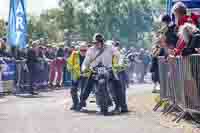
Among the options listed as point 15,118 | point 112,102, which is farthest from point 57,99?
point 15,118

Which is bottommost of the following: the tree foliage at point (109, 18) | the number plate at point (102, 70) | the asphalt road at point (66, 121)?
the asphalt road at point (66, 121)

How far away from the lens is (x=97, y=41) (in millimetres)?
16766

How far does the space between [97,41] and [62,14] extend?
52787 mm

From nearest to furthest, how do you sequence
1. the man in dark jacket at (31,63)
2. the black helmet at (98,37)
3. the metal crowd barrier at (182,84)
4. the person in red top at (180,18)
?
the metal crowd barrier at (182,84)
the person in red top at (180,18)
the black helmet at (98,37)
the man in dark jacket at (31,63)

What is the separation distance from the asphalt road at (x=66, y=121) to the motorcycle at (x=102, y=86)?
34 centimetres

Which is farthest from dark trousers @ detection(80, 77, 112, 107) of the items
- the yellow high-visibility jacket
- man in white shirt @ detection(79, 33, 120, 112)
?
the yellow high-visibility jacket

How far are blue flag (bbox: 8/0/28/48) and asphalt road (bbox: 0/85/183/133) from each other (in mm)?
7745

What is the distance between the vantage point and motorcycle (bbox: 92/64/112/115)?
16.5 m

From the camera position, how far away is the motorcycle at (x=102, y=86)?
16.5 meters

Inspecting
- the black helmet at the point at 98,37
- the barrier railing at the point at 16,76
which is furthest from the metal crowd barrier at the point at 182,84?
the barrier railing at the point at 16,76

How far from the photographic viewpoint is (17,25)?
26797 mm

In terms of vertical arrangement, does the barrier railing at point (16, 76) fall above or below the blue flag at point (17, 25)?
below

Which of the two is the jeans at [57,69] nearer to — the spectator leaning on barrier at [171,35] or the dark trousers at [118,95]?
the dark trousers at [118,95]

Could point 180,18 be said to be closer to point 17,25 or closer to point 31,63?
point 31,63
